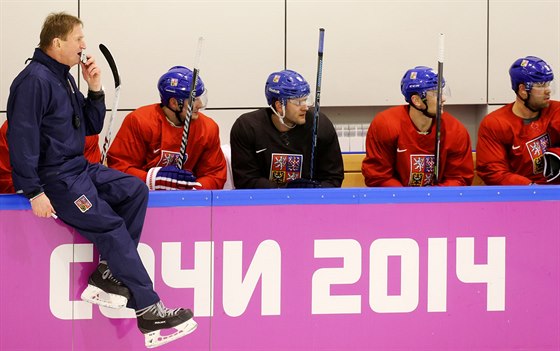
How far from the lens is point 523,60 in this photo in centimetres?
476

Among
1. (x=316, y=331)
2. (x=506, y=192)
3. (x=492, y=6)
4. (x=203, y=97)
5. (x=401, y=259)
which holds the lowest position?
(x=316, y=331)

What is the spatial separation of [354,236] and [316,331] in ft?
1.21

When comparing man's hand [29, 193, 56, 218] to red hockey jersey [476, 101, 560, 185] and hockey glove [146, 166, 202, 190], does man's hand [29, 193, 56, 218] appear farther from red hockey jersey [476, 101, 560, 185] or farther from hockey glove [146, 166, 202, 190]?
red hockey jersey [476, 101, 560, 185]

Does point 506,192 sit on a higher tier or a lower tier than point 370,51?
lower

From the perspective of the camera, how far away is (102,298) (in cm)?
338

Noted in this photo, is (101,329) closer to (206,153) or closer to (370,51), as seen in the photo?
(206,153)

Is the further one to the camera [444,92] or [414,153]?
[414,153]

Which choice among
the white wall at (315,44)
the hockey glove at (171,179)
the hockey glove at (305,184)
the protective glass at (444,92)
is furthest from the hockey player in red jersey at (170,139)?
the white wall at (315,44)

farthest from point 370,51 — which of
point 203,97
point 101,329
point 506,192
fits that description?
point 101,329

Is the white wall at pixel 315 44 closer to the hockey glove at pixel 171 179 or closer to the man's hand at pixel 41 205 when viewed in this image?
the hockey glove at pixel 171 179

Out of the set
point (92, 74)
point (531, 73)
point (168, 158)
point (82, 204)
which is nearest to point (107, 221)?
point (82, 204)

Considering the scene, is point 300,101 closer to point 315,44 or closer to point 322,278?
point 322,278

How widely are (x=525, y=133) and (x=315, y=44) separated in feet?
5.64

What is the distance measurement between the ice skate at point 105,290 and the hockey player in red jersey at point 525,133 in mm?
2012
